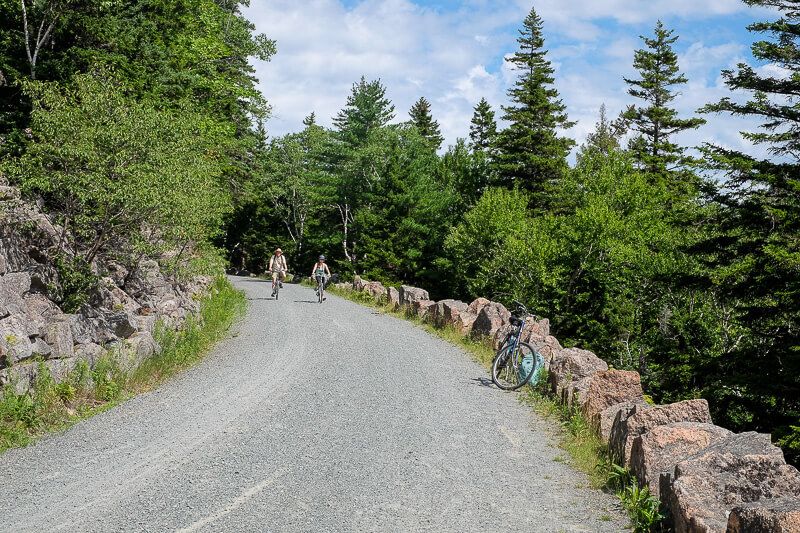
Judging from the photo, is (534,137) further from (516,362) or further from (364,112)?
(516,362)

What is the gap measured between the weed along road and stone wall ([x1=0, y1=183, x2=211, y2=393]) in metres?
1.17

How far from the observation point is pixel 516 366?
465 inches

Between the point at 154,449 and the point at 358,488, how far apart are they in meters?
2.81

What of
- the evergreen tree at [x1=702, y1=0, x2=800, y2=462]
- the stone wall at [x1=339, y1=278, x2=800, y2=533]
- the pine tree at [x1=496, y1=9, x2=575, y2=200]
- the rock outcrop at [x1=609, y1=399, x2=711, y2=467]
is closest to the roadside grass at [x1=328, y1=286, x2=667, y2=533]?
the stone wall at [x1=339, y1=278, x2=800, y2=533]

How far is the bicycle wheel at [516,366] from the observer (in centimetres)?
1166

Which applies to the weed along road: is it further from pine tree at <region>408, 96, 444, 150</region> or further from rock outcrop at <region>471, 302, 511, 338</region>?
pine tree at <region>408, 96, 444, 150</region>

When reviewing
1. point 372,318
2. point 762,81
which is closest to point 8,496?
point 372,318

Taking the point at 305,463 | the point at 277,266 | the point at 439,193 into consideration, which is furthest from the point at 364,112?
the point at 305,463

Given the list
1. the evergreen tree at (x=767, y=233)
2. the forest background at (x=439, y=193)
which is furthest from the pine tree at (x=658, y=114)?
the evergreen tree at (x=767, y=233)

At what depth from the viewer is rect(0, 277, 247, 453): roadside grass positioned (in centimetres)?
816

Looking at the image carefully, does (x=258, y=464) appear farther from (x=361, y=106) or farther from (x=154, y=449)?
(x=361, y=106)

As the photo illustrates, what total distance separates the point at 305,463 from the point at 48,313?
595 cm

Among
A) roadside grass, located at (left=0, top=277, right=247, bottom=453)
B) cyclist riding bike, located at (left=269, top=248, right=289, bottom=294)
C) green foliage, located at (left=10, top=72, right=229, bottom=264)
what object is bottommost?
roadside grass, located at (left=0, top=277, right=247, bottom=453)

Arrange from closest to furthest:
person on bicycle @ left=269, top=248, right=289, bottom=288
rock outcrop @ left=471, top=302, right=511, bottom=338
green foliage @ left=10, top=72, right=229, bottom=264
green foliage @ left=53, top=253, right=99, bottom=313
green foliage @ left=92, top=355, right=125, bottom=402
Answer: green foliage @ left=92, top=355, right=125, bottom=402 → green foliage @ left=10, top=72, right=229, bottom=264 → green foliage @ left=53, top=253, right=99, bottom=313 → rock outcrop @ left=471, top=302, right=511, bottom=338 → person on bicycle @ left=269, top=248, right=289, bottom=288
